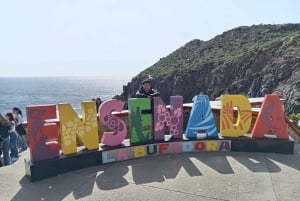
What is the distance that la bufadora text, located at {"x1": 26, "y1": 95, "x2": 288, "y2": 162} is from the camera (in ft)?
22.9

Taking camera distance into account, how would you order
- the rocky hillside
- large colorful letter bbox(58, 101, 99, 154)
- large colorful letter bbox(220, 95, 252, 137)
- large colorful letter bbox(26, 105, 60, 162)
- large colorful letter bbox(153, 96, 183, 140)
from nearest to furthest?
1. large colorful letter bbox(26, 105, 60, 162)
2. large colorful letter bbox(58, 101, 99, 154)
3. large colorful letter bbox(153, 96, 183, 140)
4. large colorful letter bbox(220, 95, 252, 137)
5. the rocky hillside

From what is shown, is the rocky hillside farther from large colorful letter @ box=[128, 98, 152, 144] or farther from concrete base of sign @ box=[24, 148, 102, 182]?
concrete base of sign @ box=[24, 148, 102, 182]

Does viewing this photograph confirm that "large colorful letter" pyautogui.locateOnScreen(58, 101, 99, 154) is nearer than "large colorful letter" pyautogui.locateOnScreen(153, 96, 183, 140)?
Yes

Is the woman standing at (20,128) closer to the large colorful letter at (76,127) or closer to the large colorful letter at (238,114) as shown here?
the large colorful letter at (76,127)

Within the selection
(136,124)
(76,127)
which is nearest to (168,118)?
(136,124)

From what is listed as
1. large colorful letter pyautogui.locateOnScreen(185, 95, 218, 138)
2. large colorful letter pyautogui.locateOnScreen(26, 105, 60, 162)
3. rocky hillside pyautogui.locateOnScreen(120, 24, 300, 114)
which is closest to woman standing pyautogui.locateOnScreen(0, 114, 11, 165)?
large colorful letter pyautogui.locateOnScreen(26, 105, 60, 162)

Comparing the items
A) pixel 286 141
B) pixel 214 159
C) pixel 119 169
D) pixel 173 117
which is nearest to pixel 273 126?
pixel 286 141

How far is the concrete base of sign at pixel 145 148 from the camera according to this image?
22.9ft

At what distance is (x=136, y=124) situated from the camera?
26.9ft

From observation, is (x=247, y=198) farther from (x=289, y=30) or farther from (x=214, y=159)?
(x=289, y=30)

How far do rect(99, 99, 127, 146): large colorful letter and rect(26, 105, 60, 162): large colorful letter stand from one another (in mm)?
1164

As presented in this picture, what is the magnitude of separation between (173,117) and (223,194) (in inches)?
114

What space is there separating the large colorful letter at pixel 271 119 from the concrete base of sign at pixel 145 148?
8.2 inches

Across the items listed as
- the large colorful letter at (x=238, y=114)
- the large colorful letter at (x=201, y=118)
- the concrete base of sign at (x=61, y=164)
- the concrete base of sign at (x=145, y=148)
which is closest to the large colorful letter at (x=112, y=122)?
the concrete base of sign at (x=145, y=148)
